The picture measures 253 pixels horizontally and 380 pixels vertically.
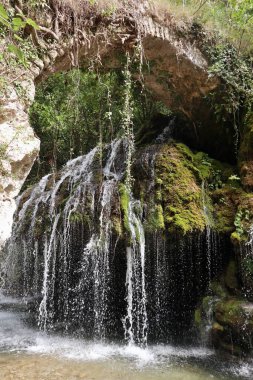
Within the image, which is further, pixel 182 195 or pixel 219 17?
pixel 219 17

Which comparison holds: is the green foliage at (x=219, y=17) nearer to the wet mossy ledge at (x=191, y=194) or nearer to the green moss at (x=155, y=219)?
the wet mossy ledge at (x=191, y=194)

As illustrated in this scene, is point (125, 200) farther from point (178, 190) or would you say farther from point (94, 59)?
point (94, 59)

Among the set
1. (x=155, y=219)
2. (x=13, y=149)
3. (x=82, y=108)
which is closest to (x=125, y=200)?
(x=155, y=219)

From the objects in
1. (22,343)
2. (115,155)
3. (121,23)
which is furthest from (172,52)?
(22,343)

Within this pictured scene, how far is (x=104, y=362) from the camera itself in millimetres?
4680

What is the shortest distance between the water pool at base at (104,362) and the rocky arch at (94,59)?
203 centimetres

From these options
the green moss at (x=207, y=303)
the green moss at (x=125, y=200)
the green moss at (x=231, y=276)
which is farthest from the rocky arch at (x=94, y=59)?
the green moss at (x=207, y=303)

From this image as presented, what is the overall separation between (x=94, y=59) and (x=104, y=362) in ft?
16.2

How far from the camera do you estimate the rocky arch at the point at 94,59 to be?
3.97 m

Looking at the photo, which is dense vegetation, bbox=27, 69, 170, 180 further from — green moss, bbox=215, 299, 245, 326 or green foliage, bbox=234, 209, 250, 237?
green moss, bbox=215, 299, 245, 326

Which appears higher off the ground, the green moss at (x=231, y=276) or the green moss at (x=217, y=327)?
the green moss at (x=231, y=276)

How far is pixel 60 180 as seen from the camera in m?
7.81

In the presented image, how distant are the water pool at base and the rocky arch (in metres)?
2.03

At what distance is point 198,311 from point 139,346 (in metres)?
1.16
